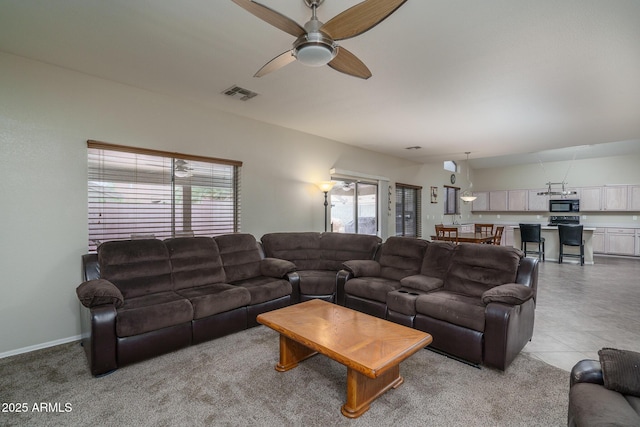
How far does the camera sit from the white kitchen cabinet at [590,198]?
8.44 metres

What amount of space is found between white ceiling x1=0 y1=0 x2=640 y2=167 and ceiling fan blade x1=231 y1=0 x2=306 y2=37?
401mm

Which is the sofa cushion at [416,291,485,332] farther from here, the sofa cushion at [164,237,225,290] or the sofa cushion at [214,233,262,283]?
the sofa cushion at [164,237,225,290]

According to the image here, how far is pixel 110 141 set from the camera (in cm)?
326

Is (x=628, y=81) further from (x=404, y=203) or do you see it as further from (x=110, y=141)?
(x=110, y=141)

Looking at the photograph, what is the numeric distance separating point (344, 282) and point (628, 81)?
364 cm

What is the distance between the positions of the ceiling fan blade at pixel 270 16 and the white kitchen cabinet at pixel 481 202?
1045 cm

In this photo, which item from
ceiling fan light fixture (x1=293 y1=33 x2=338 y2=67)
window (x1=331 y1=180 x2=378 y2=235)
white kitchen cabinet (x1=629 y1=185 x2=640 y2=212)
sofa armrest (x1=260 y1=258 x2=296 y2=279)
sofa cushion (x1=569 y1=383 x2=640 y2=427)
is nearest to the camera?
sofa cushion (x1=569 y1=383 x2=640 y2=427)

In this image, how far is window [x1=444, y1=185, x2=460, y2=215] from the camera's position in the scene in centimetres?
921

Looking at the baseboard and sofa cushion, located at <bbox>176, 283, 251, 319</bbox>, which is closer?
the baseboard

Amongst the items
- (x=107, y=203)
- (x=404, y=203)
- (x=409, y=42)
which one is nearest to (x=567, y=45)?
(x=409, y=42)

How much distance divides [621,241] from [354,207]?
762 centimetres

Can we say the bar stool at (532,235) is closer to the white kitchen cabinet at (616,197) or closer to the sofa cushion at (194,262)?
the white kitchen cabinet at (616,197)

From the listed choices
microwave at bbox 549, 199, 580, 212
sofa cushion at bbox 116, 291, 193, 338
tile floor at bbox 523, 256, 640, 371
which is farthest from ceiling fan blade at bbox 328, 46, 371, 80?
→ microwave at bbox 549, 199, 580, 212

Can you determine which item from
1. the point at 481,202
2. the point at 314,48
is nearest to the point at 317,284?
the point at 314,48
